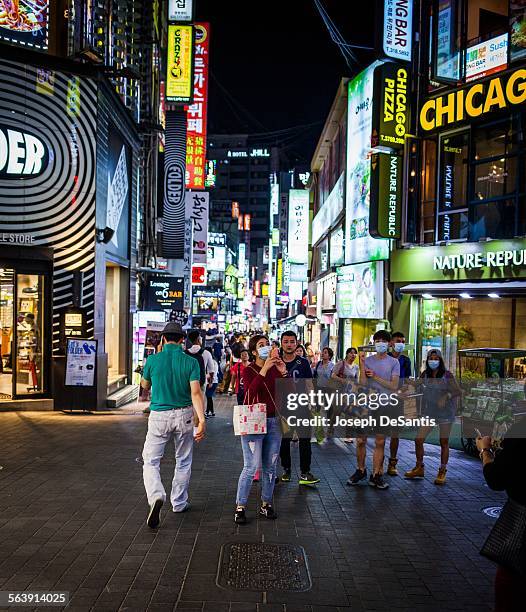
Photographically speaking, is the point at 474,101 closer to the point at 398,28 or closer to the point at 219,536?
the point at 398,28

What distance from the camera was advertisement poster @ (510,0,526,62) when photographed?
15.9m

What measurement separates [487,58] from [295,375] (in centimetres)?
1258

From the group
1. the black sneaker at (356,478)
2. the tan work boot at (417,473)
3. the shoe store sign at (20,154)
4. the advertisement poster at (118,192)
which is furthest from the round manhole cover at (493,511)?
the advertisement poster at (118,192)

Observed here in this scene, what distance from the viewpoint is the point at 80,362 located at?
14.7 metres

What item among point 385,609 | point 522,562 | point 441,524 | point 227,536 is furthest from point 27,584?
point 441,524

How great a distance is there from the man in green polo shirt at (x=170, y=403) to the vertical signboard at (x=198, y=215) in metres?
23.7

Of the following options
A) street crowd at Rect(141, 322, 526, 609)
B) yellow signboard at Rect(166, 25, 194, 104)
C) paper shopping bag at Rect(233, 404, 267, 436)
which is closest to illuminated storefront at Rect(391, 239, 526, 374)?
street crowd at Rect(141, 322, 526, 609)

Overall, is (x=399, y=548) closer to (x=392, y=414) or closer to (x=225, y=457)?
(x=392, y=414)

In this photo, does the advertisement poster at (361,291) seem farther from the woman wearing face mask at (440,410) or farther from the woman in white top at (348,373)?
the woman wearing face mask at (440,410)

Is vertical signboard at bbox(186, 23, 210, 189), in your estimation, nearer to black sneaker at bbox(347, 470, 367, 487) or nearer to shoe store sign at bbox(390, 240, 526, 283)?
shoe store sign at bbox(390, 240, 526, 283)

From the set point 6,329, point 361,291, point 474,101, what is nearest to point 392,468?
point 6,329

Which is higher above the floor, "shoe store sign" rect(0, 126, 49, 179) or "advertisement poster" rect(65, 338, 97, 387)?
"shoe store sign" rect(0, 126, 49, 179)

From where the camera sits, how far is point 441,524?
22.6 ft

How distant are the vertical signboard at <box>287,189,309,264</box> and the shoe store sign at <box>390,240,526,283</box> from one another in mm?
21080
